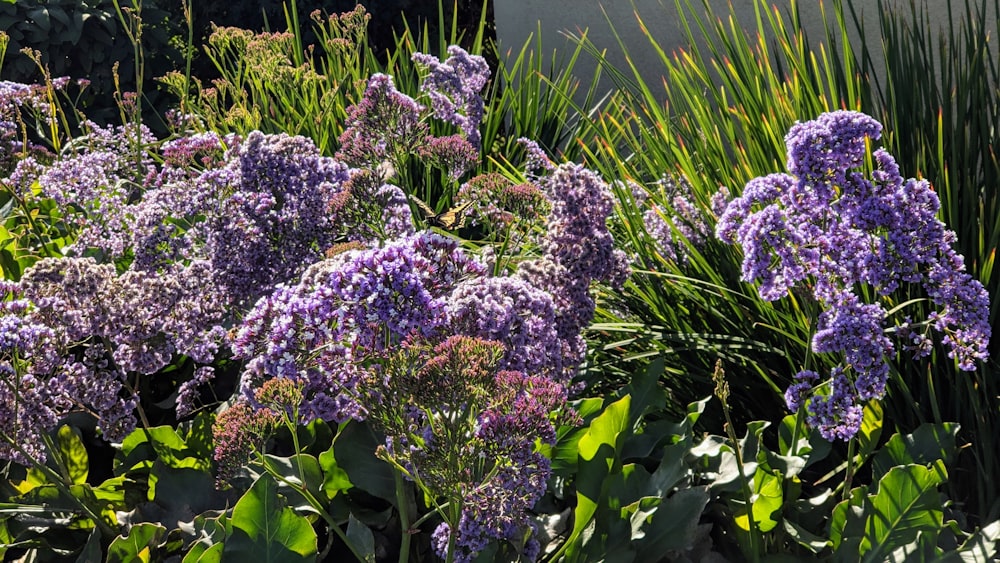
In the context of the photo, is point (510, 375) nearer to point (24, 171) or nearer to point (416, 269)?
point (416, 269)

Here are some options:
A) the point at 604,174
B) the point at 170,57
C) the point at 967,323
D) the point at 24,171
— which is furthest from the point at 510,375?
the point at 170,57

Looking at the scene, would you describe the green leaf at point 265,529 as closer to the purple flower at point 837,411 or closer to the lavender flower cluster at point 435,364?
the lavender flower cluster at point 435,364

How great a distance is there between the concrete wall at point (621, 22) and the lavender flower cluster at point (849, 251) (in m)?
4.42

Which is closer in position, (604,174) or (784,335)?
(784,335)

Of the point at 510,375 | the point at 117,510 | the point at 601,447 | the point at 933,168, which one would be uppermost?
the point at 510,375

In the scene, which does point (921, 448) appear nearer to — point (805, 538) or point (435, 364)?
point (805, 538)

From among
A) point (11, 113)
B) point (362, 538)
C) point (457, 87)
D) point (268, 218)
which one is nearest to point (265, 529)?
point (362, 538)

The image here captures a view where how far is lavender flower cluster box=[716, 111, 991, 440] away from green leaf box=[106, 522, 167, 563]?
4.82ft

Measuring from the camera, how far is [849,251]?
2113 mm

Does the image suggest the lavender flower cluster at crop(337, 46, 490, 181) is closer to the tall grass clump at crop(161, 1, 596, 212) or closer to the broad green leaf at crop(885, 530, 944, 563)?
the tall grass clump at crop(161, 1, 596, 212)

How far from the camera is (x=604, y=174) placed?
3.96 meters

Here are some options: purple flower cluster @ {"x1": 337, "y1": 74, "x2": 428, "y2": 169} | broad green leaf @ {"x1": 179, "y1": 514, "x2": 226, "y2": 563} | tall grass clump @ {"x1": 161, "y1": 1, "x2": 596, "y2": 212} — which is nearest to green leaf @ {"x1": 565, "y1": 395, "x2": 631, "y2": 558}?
broad green leaf @ {"x1": 179, "y1": 514, "x2": 226, "y2": 563}

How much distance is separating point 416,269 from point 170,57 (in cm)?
808

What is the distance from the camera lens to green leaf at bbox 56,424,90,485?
277 cm
